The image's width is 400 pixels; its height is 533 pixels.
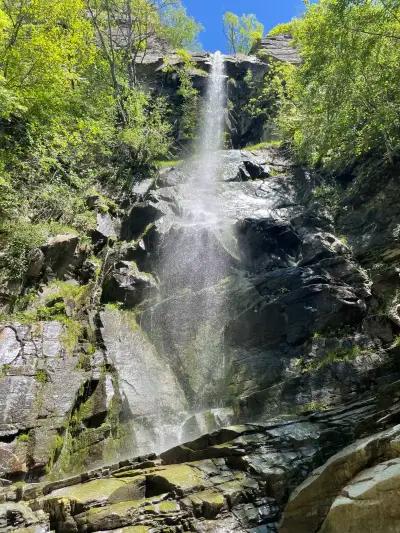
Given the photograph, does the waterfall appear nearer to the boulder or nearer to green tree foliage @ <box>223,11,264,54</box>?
the boulder

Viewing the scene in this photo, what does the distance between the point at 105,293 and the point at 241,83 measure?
22.8 m

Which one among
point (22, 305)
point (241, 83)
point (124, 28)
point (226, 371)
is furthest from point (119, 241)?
point (124, 28)

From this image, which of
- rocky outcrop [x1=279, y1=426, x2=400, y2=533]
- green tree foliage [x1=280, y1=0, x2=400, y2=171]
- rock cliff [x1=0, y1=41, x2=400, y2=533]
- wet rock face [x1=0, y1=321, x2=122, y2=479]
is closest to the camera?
rocky outcrop [x1=279, y1=426, x2=400, y2=533]

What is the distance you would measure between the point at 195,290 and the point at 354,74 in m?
10.5

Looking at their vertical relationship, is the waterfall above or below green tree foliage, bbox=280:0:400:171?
below

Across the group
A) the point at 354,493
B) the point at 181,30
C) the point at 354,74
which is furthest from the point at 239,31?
the point at 354,493

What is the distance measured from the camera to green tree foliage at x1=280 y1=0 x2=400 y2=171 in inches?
653

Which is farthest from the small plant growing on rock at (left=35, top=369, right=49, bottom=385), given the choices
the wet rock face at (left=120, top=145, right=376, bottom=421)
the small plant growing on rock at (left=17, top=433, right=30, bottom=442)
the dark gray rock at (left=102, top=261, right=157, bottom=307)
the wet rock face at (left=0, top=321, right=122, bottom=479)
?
the dark gray rock at (left=102, top=261, right=157, bottom=307)

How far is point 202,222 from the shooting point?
66.8 ft

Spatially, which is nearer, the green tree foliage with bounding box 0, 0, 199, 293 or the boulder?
the boulder

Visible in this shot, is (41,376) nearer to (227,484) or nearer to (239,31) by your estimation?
(227,484)

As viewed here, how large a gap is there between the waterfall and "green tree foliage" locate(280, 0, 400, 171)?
6.35m

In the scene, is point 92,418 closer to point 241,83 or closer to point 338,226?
point 338,226

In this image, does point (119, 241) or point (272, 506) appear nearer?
point (272, 506)
